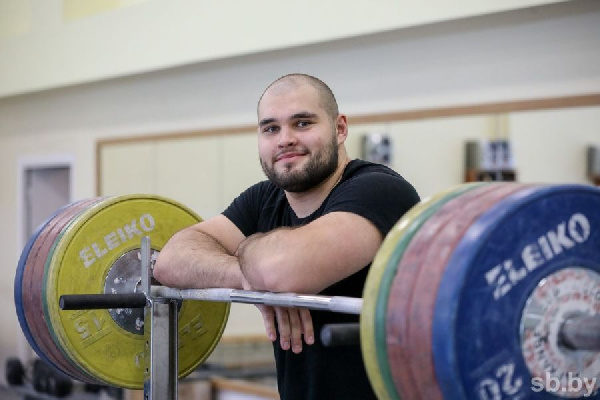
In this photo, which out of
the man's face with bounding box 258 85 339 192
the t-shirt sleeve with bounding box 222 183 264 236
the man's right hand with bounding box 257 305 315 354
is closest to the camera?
the man's right hand with bounding box 257 305 315 354

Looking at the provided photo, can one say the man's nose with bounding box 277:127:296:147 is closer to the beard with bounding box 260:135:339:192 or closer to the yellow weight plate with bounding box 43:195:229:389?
the beard with bounding box 260:135:339:192

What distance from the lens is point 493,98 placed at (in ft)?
12.2

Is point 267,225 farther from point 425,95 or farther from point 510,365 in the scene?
point 425,95

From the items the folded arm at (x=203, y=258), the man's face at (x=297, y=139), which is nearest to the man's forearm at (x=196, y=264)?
the folded arm at (x=203, y=258)

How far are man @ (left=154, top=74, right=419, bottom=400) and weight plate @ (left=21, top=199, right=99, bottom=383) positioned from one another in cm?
37

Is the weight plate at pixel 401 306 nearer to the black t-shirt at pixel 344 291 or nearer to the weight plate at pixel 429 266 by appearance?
the weight plate at pixel 429 266

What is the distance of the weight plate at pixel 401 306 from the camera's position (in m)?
1.33

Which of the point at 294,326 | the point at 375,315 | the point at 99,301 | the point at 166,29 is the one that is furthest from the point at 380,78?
the point at 375,315

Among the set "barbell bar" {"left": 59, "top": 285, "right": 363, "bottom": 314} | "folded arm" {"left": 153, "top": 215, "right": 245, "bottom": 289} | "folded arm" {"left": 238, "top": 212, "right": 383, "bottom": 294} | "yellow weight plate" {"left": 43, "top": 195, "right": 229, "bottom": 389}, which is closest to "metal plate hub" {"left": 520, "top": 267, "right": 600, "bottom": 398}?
"barbell bar" {"left": 59, "top": 285, "right": 363, "bottom": 314}

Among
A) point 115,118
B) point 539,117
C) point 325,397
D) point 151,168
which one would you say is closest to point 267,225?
point 325,397
